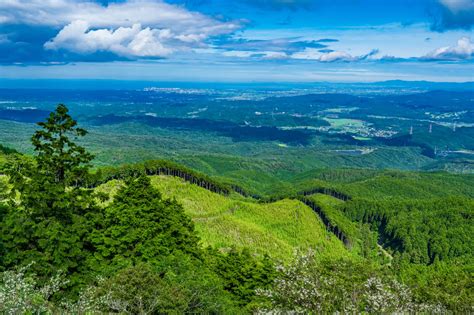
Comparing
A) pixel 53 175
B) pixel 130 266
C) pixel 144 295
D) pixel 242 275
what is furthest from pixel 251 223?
pixel 144 295

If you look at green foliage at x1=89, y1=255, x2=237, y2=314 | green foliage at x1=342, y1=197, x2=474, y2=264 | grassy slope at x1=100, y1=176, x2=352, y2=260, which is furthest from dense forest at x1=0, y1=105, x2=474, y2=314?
green foliage at x1=342, y1=197, x2=474, y2=264

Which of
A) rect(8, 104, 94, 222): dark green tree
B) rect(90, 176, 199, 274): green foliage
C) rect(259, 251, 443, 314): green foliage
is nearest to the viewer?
rect(259, 251, 443, 314): green foliage

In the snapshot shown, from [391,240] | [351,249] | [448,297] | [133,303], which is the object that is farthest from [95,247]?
[391,240]

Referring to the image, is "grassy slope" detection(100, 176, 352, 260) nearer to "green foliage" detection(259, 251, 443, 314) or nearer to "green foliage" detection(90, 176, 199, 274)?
"green foliage" detection(90, 176, 199, 274)

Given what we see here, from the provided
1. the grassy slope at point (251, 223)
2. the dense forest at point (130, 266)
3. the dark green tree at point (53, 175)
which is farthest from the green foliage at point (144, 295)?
the grassy slope at point (251, 223)

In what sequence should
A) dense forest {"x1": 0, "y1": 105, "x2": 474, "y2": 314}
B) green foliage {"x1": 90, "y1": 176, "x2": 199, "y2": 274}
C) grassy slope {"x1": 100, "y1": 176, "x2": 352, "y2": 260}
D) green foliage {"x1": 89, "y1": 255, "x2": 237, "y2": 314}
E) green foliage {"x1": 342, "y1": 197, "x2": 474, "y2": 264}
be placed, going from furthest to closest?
green foliage {"x1": 342, "y1": 197, "x2": 474, "y2": 264} → grassy slope {"x1": 100, "y1": 176, "x2": 352, "y2": 260} → green foliage {"x1": 90, "y1": 176, "x2": 199, "y2": 274} → dense forest {"x1": 0, "y1": 105, "x2": 474, "y2": 314} → green foliage {"x1": 89, "y1": 255, "x2": 237, "y2": 314}

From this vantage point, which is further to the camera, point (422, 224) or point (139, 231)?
point (422, 224)

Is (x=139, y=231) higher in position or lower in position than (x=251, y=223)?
higher

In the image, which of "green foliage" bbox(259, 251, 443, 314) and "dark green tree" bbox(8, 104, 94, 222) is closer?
"green foliage" bbox(259, 251, 443, 314)

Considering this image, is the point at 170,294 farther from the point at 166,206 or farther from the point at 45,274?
the point at 166,206

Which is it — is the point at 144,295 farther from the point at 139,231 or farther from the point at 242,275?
the point at 242,275
